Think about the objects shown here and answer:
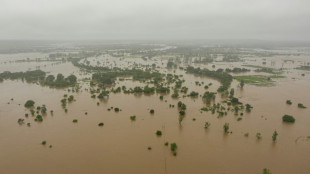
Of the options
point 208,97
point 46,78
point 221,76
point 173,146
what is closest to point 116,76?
point 46,78

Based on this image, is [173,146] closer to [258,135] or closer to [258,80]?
[258,135]


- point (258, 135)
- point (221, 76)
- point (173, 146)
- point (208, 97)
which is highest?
point (221, 76)

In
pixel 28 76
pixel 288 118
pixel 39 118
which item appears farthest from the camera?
pixel 28 76

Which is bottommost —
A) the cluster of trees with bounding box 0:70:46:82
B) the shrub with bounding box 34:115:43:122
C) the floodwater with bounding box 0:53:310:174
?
the floodwater with bounding box 0:53:310:174

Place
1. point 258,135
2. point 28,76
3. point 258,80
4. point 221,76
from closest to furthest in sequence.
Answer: point 258,135
point 258,80
point 221,76
point 28,76

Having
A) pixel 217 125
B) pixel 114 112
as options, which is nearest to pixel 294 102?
pixel 217 125

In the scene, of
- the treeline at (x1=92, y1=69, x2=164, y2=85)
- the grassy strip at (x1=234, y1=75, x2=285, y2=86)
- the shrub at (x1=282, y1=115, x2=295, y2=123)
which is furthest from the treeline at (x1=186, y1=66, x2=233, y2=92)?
the shrub at (x1=282, y1=115, x2=295, y2=123)

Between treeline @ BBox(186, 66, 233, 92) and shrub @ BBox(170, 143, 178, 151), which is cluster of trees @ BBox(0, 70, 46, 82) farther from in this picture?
shrub @ BBox(170, 143, 178, 151)

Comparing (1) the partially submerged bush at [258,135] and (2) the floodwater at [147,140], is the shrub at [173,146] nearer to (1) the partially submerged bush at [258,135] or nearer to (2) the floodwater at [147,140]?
(2) the floodwater at [147,140]
